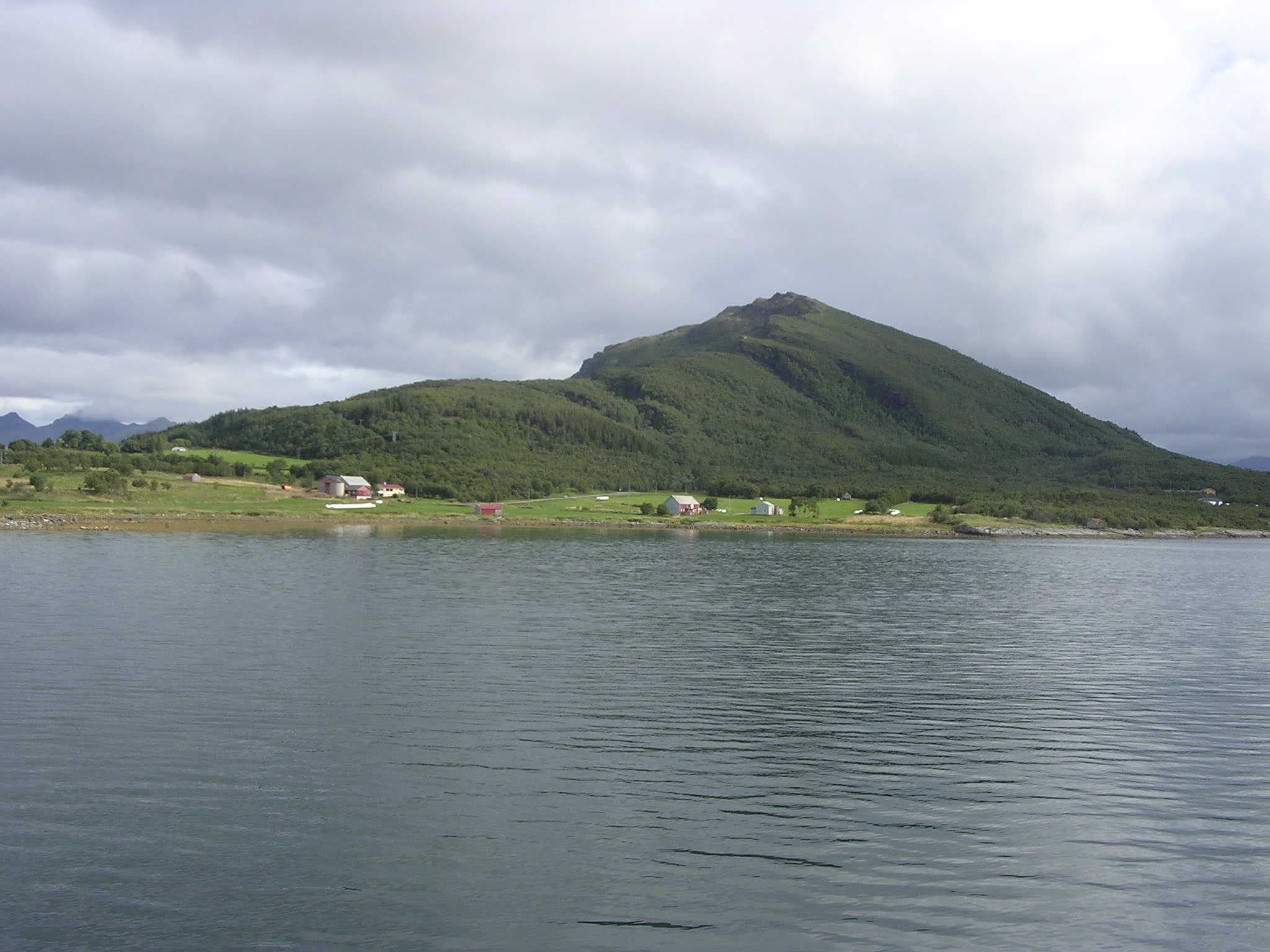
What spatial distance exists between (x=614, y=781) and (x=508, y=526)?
9888 cm

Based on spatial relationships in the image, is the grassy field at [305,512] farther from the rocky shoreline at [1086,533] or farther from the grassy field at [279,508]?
the rocky shoreline at [1086,533]

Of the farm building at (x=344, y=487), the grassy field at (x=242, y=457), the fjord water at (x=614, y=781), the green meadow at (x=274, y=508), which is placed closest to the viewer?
the fjord water at (x=614, y=781)

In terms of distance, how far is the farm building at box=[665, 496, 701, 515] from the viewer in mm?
138000

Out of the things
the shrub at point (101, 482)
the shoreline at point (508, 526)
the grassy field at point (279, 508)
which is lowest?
the shoreline at point (508, 526)

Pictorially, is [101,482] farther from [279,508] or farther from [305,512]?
[305,512]

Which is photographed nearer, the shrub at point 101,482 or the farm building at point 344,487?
the shrub at point 101,482

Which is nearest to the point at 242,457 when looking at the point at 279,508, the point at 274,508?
the point at 274,508

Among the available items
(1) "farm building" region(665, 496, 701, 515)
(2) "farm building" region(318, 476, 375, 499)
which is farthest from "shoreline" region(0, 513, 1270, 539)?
(2) "farm building" region(318, 476, 375, 499)

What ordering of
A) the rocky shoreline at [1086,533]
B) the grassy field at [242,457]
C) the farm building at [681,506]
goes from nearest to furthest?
the rocky shoreline at [1086,533] → the farm building at [681,506] → the grassy field at [242,457]

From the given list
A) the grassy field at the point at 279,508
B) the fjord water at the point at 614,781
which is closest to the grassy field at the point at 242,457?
the grassy field at the point at 279,508

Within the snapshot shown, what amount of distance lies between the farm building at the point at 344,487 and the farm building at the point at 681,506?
45.4m

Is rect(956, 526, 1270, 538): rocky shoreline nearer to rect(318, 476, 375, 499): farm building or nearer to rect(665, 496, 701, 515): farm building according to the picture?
rect(665, 496, 701, 515): farm building

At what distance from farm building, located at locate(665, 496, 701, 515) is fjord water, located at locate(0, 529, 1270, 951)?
98.7 m

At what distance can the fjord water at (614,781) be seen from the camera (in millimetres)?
12148
